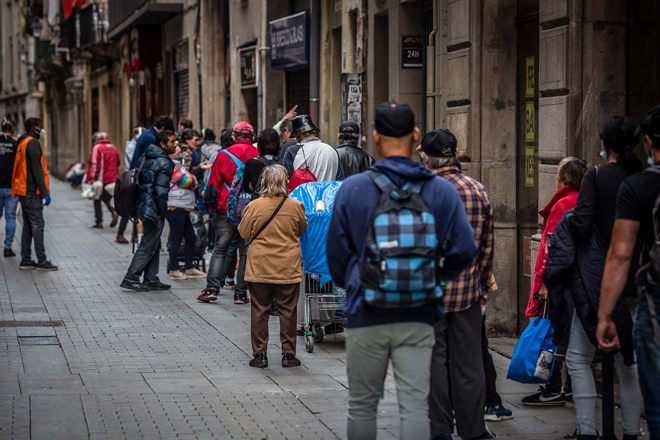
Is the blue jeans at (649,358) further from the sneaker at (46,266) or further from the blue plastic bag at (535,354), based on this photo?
the sneaker at (46,266)

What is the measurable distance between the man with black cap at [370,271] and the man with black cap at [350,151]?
16.1ft

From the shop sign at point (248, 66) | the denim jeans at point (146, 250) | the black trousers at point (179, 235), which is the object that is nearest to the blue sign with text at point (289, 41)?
the shop sign at point (248, 66)

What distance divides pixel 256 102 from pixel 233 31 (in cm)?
166

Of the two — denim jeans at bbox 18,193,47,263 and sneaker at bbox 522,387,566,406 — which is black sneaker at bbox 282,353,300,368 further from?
denim jeans at bbox 18,193,47,263

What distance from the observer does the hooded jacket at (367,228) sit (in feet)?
13.9

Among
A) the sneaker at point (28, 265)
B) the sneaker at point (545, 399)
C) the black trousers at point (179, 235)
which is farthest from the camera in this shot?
the sneaker at point (28, 265)

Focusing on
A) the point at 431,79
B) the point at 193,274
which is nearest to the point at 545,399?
the point at 431,79

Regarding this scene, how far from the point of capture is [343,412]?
6.29m

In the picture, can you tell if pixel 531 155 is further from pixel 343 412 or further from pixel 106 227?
pixel 106 227

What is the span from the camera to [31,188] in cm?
1353

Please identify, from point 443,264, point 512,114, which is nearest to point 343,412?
point 443,264

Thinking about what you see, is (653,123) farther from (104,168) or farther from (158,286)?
A: (104,168)

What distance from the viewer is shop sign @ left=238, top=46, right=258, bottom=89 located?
20.1 metres

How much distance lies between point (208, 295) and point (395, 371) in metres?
6.83
